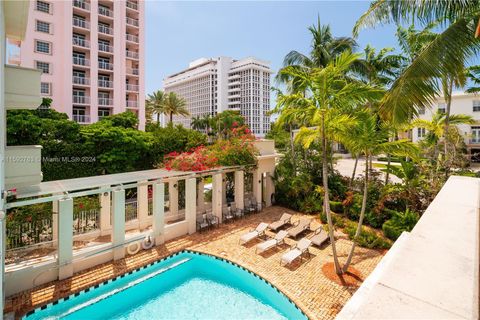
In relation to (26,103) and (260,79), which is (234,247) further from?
(260,79)

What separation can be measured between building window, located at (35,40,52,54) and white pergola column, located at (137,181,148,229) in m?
29.1

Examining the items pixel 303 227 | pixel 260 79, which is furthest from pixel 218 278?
pixel 260 79

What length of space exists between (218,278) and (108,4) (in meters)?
41.8

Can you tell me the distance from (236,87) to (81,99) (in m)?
87.2

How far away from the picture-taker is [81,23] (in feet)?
112

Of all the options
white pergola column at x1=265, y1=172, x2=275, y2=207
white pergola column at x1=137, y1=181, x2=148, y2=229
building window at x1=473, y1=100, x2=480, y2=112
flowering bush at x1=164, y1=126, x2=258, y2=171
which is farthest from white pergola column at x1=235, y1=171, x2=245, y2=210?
building window at x1=473, y1=100, x2=480, y2=112

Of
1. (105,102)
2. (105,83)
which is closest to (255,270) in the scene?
(105,102)

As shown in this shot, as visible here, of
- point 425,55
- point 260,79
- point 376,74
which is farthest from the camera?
point 260,79

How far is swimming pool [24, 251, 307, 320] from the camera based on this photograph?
849 cm

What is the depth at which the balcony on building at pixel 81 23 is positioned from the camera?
111 ft

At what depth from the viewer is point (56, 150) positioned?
19188mm

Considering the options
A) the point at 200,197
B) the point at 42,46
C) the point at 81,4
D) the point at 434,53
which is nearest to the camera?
the point at 434,53

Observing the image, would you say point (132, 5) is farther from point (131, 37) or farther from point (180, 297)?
point (180, 297)

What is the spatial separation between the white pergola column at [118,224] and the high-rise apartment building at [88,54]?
90.8ft
